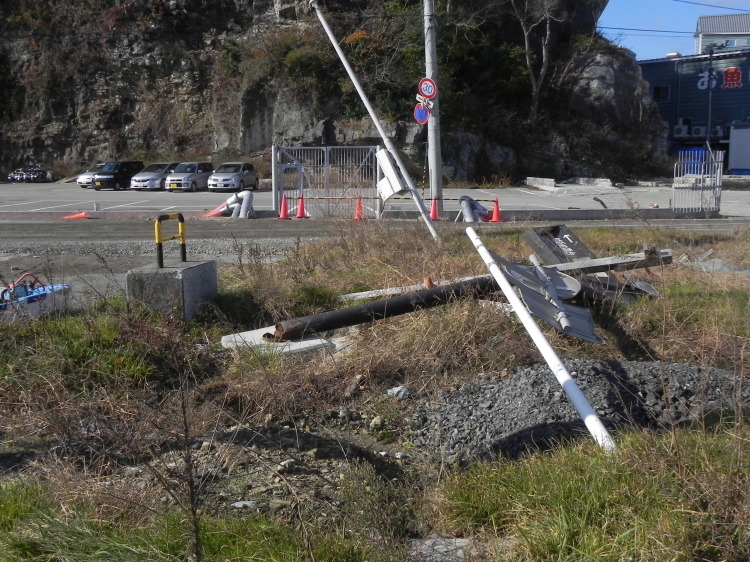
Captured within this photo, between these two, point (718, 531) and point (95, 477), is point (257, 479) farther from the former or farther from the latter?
point (718, 531)

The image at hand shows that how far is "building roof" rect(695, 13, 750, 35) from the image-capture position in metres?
67.6

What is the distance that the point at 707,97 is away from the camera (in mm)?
57500

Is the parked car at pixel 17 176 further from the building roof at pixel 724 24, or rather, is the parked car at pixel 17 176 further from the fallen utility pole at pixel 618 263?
the building roof at pixel 724 24

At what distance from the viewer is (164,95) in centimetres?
5422

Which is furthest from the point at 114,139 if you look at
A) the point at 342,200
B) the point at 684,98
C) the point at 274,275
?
the point at 274,275

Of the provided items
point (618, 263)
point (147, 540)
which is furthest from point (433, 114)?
point (147, 540)

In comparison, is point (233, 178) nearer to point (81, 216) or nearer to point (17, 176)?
point (81, 216)

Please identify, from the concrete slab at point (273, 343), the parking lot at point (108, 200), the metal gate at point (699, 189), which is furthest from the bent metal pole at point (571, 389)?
the parking lot at point (108, 200)

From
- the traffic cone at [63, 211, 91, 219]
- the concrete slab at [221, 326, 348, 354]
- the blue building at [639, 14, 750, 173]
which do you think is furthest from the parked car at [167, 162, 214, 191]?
the blue building at [639, 14, 750, 173]

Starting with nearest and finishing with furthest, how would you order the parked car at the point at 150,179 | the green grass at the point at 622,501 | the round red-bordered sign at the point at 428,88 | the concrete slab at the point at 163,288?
the green grass at the point at 622,501
the concrete slab at the point at 163,288
the round red-bordered sign at the point at 428,88
the parked car at the point at 150,179

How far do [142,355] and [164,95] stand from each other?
50693mm

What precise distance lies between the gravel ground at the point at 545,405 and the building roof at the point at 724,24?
229 feet

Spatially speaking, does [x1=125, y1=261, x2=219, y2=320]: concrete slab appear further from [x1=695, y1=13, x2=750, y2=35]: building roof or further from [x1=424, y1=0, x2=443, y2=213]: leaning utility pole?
[x1=695, y1=13, x2=750, y2=35]: building roof

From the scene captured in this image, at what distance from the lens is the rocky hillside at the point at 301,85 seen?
4759 cm
